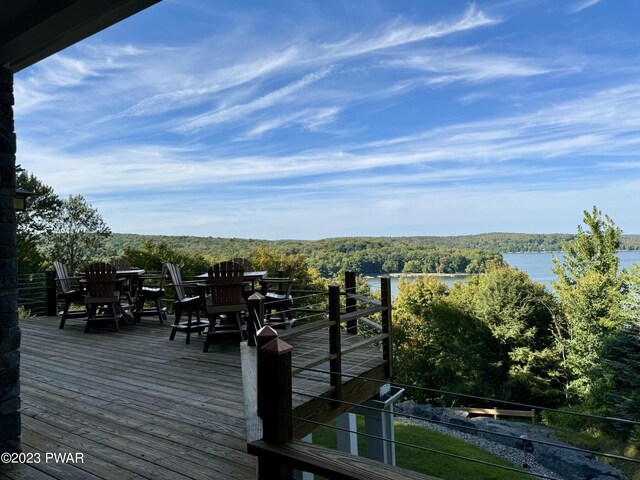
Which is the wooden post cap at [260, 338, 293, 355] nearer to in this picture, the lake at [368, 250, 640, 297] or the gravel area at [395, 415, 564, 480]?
the gravel area at [395, 415, 564, 480]

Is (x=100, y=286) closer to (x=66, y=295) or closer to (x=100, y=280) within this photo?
(x=100, y=280)

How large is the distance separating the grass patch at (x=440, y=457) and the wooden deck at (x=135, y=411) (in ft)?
23.8

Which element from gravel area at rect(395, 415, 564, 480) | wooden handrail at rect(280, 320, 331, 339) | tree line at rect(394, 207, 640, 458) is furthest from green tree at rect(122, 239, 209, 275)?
wooden handrail at rect(280, 320, 331, 339)

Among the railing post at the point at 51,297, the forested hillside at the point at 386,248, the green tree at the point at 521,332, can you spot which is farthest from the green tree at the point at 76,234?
the green tree at the point at 521,332

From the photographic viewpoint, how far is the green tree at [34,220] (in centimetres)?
1784

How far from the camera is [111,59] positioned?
1250 centimetres

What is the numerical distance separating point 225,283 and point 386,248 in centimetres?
2228

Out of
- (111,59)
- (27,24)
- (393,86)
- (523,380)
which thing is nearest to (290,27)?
(111,59)

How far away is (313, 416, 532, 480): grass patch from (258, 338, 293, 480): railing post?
921 centimetres

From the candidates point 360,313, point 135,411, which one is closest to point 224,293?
point 360,313

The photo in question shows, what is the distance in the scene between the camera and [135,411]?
3273 mm

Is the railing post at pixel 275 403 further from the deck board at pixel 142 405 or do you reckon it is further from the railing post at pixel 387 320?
the railing post at pixel 387 320

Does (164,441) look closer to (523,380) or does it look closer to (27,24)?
(27,24)

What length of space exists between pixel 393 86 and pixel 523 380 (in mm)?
17862
